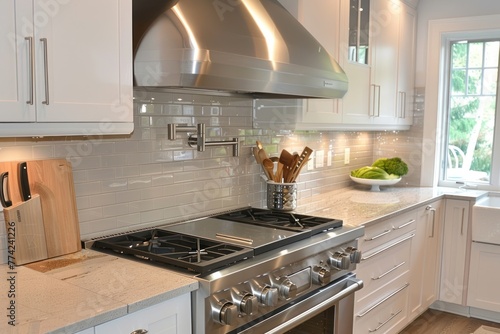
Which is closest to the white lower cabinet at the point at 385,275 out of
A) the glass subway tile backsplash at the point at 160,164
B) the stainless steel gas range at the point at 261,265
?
the stainless steel gas range at the point at 261,265

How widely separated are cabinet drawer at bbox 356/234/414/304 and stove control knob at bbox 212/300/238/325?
1208mm

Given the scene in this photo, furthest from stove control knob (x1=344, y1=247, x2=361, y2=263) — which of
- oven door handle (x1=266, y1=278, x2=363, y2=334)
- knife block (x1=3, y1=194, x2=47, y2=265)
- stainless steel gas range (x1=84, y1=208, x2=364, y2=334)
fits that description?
knife block (x1=3, y1=194, x2=47, y2=265)

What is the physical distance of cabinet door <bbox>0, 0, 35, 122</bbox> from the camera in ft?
4.58

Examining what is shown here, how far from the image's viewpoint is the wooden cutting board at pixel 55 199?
1803 millimetres

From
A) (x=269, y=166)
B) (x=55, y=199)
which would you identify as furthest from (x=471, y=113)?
(x=55, y=199)

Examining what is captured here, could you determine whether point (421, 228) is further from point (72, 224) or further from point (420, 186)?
point (72, 224)

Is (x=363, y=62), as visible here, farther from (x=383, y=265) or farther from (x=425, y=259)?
(x=425, y=259)

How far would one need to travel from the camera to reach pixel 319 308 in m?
2.17

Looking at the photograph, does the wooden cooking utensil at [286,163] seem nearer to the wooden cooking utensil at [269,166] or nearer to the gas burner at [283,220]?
the wooden cooking utensil at [269,166]

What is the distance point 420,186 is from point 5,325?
3.55m

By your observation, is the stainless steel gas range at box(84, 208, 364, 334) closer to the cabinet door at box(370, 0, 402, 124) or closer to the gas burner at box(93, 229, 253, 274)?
the gas burner at box(93, 229, 253, 274)

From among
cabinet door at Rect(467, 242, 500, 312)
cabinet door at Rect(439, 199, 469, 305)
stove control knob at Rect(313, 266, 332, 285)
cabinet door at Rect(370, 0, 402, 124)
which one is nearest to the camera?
stove control knob at Rect(313, 266, 332, 285)

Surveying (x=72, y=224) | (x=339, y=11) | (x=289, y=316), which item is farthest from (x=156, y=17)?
(x=339, y=11)

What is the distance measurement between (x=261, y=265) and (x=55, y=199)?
78 centimetres
